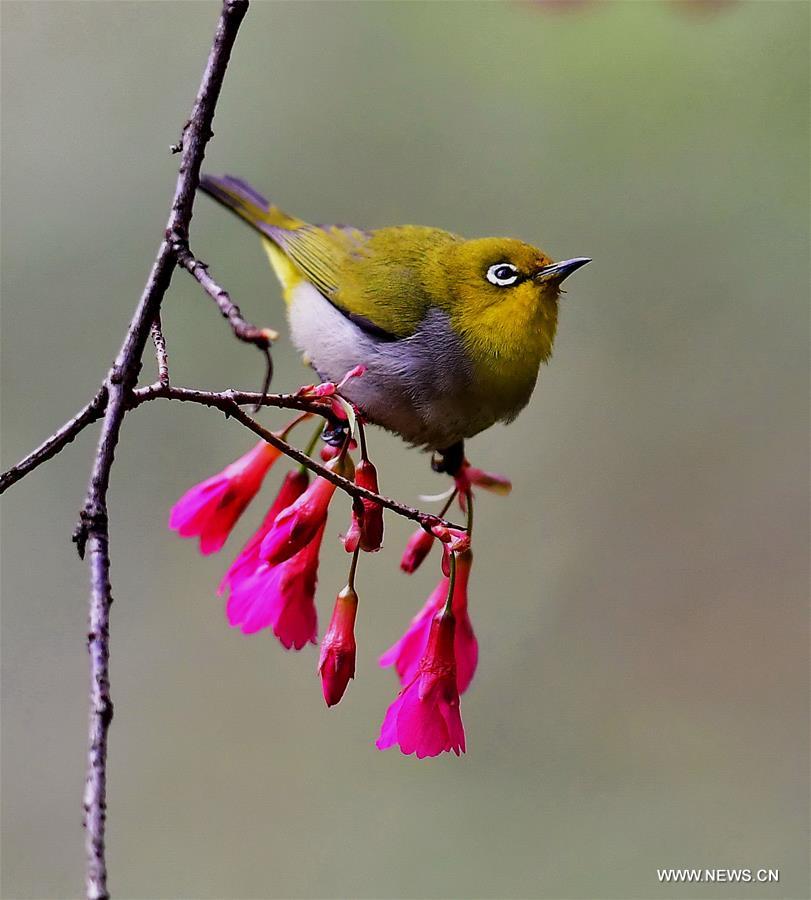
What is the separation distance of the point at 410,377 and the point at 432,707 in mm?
1184

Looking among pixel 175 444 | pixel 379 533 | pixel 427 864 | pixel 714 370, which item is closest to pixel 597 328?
pixel 714 370

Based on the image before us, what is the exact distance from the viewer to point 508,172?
5367 millimetres

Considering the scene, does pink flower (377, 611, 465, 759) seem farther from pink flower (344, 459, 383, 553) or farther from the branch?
the branch

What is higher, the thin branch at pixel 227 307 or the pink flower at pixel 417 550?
the thin branch at pixel 227 307

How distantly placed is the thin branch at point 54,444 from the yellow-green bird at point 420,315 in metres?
1.37

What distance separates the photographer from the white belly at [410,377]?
298 centimetres

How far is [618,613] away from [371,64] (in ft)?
10.5

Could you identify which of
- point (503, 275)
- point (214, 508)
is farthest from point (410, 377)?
point (214, 508)

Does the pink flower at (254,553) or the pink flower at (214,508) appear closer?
the pink flower at (254,553)

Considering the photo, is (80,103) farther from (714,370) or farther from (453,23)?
(714,370)

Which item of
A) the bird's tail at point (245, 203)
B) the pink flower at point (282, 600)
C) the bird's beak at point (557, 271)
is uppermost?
the bird's tail at point (245, 203)

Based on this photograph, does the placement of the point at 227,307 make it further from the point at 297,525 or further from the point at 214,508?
the point at 214,508

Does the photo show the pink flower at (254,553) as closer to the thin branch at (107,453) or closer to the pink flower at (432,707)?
the pink flower at (432,707)

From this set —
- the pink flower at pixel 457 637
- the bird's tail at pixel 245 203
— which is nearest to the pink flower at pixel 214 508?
the pink flower at pixel 457 637
